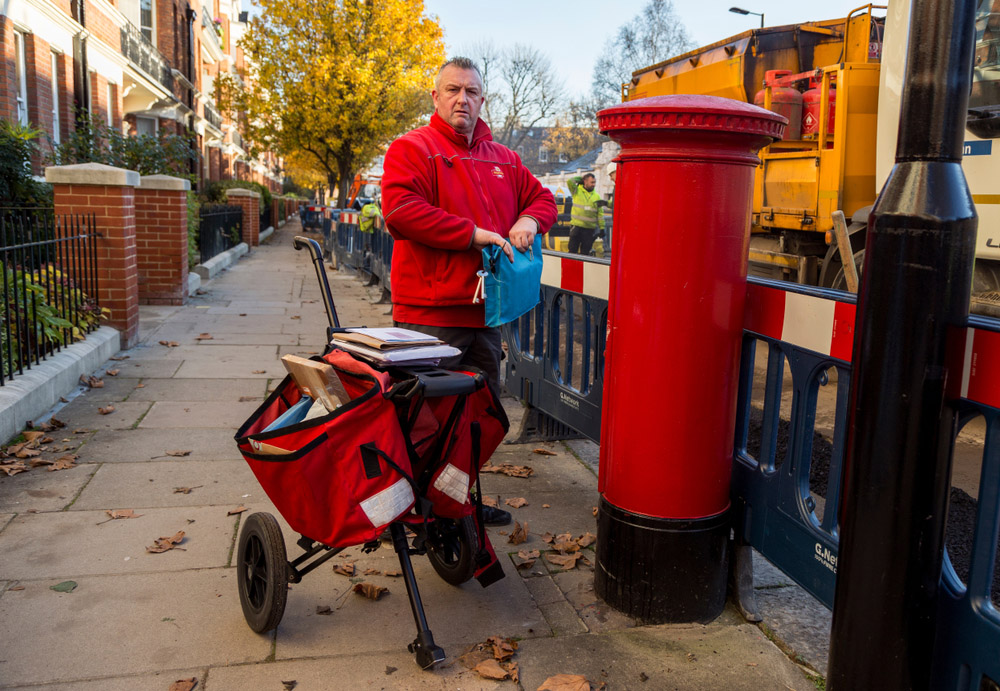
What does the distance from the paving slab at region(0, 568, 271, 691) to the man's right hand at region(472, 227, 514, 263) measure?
1.60 m

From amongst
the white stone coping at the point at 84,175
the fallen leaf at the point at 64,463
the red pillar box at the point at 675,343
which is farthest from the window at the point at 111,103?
the red pillar box at the point at 675,343

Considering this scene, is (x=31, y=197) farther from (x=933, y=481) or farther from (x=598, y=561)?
(x=933, y=481)

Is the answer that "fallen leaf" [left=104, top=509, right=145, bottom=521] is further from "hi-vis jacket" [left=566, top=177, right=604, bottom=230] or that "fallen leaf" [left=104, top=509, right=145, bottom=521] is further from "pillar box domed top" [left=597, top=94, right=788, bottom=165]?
"hi-vis jacket" [left=566, top=177, right=604, bottom=230]

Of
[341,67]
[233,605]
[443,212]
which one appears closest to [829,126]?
[443,212]

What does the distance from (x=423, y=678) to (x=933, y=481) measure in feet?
5.28

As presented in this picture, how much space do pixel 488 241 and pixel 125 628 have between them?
1866mm

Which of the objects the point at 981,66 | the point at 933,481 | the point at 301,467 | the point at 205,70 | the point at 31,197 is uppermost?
the point at 205,70

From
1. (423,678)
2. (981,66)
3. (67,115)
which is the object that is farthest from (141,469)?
(67,115)

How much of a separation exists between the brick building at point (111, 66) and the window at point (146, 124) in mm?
40

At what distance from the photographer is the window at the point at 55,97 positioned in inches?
637

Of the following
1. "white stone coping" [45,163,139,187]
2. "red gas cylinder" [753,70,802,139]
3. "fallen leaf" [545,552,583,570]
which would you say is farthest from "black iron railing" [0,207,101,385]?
"red gas cylinder" [753,70,802,139]

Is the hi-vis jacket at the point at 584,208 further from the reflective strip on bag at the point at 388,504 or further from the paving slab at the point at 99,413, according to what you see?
the reflective strip on bag at the point at 388,504

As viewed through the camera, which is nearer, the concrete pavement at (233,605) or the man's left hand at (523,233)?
the concrete pavement at (233,605)

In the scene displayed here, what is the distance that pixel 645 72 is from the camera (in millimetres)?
12789
